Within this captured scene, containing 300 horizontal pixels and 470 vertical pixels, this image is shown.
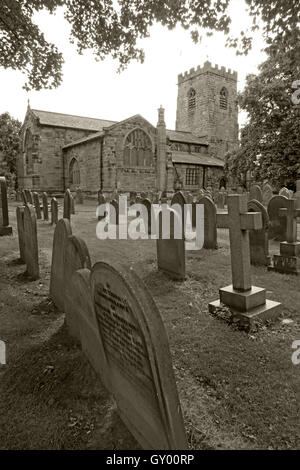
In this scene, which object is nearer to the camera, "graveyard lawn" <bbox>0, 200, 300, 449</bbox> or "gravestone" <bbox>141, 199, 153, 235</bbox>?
"graveyard lawn" <bbox>0, 200, 300, 449</bbox>

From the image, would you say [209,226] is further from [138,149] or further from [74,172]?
[74,172]

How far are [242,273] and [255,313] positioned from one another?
1.76ft

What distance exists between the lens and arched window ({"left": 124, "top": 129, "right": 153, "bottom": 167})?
2559 centimetres

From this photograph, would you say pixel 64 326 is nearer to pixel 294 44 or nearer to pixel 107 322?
pixel 107 322

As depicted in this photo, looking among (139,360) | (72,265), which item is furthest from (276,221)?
(139,360)

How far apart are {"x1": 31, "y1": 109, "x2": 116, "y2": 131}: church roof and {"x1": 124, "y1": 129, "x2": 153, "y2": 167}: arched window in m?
7.84

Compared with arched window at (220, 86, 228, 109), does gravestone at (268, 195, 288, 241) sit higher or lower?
lower

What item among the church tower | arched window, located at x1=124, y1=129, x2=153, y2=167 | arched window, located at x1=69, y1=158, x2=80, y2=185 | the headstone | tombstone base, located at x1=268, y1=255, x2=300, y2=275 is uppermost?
the church tower

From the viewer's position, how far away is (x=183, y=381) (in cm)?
293

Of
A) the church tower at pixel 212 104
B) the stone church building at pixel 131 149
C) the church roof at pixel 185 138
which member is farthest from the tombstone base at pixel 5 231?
the church tower at pixel 212 104

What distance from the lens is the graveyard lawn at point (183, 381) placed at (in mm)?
2334

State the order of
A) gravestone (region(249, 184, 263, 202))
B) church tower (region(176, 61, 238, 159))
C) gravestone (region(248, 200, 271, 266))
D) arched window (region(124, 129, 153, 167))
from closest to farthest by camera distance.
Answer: gravestone (region(248, 200, 271, 266))
gravestone (region(249, 184, 263, 202))
arched window (region(124, 129, 153, 167))
church tower (region(176, 61, 238, 159))

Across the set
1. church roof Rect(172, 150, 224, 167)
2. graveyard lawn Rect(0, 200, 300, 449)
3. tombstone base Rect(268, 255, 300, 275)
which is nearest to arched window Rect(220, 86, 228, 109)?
church roof Rect(172, 150, 224, 167)

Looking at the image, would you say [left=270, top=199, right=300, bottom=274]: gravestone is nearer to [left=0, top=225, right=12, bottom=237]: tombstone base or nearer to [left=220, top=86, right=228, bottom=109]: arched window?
[left=0, top=225, right=12, bottom=237]: tombstone base
